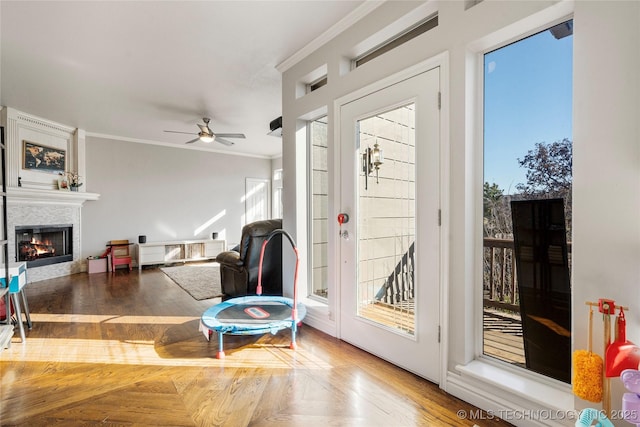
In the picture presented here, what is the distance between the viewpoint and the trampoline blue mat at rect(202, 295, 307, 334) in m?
2.37

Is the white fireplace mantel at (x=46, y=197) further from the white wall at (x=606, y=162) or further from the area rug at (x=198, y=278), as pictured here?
the white wall at (x=606, y=162)

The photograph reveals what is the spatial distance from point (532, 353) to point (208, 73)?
382 centimetres

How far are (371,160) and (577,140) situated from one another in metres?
1.28

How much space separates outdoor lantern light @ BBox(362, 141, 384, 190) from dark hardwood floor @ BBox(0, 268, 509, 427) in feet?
4.64

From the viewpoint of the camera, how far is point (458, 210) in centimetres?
184

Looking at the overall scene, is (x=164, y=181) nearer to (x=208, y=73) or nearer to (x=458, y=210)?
(x=208, y=73)

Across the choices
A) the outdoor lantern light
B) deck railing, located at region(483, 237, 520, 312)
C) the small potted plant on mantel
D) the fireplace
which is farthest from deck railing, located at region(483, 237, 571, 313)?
the small potted plant on mantel

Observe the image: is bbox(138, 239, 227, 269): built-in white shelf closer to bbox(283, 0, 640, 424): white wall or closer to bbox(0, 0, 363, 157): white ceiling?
bbox(0, 0, 363, 157): white ceiling

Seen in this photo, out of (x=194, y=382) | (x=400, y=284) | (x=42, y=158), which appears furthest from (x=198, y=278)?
(x=400, y=284)

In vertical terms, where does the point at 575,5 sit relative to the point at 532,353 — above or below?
above

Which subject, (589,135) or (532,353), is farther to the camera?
(532,353)

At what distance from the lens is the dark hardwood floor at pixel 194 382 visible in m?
1.67

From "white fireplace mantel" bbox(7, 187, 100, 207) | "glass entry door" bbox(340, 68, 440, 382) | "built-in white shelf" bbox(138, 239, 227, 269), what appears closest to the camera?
"glass entry door" bbox(340, 68, 440, 382)

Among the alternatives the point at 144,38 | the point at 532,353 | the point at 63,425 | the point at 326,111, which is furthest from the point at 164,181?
the point at 532,353
